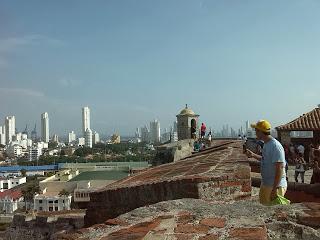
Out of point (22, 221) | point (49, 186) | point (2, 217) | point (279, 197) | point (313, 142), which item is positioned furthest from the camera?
point (49, 186)

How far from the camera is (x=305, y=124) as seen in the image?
1508 centimetres

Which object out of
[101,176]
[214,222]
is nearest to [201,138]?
[214,222]

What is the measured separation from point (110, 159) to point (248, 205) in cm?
14423

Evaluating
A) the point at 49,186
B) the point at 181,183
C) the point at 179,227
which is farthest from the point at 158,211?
the point at 49,186

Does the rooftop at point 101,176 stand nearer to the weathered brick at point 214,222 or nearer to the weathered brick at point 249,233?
the weathered brick at point 214,222

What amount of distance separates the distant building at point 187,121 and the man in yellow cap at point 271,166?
20.2 m

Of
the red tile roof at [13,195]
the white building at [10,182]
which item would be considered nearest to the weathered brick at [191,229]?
the red tile roof at [13,195]

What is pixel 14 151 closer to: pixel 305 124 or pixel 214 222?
pixel 305 124

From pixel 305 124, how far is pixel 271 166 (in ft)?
37.6

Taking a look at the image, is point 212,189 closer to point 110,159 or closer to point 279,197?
point 279,197

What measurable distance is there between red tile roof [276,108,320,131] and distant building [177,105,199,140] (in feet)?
31.4

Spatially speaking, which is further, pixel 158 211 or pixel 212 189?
pixel 212 189

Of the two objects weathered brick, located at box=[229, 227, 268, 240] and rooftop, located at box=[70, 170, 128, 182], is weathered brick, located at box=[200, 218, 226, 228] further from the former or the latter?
rooftop, located at box=[70, 170, 128, 182]

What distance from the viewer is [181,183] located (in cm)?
433
